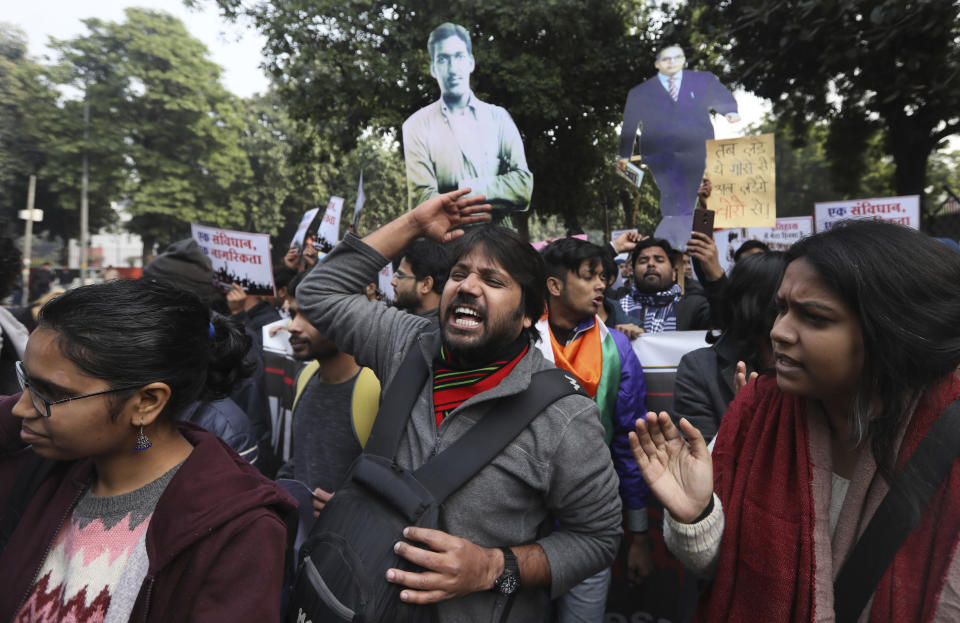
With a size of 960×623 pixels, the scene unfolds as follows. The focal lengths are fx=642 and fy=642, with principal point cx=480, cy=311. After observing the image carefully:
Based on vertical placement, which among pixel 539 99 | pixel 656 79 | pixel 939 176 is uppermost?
pixel 939 176

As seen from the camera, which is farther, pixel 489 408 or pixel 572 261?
pixel 572 261

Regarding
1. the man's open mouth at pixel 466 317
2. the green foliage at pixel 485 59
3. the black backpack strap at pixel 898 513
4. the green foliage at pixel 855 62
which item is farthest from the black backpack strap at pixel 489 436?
the green foliage at pixel 485 59

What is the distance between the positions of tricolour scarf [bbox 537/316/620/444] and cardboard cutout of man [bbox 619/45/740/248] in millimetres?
1742

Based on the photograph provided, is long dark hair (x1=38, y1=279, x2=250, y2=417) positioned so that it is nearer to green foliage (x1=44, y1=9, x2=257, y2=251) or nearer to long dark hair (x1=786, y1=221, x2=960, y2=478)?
long dark hair (x1=786, y1=221, x2=960, y2=478)

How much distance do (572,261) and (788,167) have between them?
35994 millimetres

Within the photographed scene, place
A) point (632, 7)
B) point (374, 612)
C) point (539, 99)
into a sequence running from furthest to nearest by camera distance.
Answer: point (632, 7), point (539, 99), point (374, 612)

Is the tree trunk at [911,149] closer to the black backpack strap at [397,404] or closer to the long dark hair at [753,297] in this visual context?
the long dark hair at [753,297]

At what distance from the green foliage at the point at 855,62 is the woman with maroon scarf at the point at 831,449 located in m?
8.57

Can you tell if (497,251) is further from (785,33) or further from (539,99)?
(539,99)

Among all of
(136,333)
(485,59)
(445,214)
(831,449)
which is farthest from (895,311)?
(485,59)

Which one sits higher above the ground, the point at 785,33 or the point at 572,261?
the point at 785,33

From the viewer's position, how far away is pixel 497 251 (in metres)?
1.94

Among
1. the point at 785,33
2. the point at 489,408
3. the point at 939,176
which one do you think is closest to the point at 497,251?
the point at 489,408

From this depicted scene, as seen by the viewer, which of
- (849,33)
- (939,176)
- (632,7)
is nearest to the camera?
(849,33)
